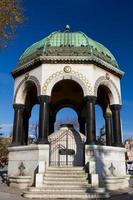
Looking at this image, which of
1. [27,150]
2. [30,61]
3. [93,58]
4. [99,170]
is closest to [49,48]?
[30,61]

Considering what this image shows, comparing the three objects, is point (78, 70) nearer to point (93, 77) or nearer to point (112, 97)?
point (93, 77)

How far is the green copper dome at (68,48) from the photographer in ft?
58.9

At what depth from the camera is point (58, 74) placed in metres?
17.7

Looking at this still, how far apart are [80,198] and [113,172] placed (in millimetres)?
5118

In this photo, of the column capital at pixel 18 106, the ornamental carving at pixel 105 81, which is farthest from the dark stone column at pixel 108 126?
the column capital at pixel 18 106

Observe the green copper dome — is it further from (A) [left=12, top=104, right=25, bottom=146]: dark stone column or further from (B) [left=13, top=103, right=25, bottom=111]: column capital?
(A) [left=12, top=104, right=25, bottom=146]: dark stone column

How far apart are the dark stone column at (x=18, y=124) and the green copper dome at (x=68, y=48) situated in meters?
3.38

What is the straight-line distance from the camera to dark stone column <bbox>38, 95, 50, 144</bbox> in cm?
1624

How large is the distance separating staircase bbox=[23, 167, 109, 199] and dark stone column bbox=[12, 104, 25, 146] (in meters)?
Result: 3.93

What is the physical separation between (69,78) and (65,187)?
7225 mm

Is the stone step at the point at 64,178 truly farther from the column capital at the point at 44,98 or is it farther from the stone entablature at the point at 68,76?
the stone entablature at the point at 68,76

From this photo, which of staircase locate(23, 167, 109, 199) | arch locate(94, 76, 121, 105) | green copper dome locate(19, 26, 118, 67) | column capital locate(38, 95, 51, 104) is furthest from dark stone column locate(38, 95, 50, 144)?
arch locate(94, 76, 121, 105)

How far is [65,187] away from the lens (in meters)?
13.3

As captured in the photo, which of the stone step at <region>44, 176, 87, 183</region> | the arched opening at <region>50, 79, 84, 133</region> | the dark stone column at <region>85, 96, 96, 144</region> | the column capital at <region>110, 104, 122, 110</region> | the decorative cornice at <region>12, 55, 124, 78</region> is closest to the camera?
the stone step at <region>44, 176, 87, 183</region>
